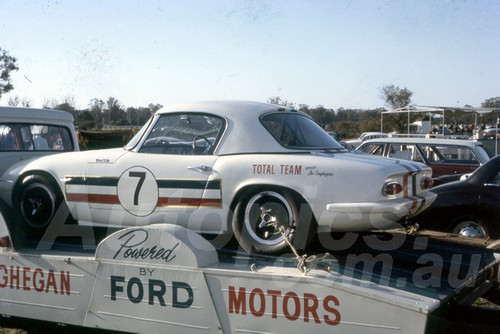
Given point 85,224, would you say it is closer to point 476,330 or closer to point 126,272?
point 126,272

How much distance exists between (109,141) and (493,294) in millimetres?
14593

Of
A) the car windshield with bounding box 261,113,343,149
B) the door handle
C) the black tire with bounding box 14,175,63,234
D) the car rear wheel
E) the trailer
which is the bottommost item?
the car rear wheel

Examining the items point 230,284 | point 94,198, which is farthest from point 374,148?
point 230,284

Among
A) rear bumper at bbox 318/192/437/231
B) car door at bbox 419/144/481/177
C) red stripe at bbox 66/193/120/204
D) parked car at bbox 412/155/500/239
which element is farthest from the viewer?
car door at bbox 419/144/481/177

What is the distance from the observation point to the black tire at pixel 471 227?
7.04 meters

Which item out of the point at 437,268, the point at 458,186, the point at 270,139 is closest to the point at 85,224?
the point at 270,139

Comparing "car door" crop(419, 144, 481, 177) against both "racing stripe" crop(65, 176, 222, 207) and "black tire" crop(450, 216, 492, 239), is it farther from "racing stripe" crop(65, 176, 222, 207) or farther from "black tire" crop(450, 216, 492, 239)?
"racing stripe" crop(65, 176, 222, 207)

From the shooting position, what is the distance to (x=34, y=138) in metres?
5.70

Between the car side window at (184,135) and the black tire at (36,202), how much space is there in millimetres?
865

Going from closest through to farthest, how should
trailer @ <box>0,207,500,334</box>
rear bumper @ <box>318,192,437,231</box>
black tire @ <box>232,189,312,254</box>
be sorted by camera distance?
trailer @ <box>0,207,500,334</box> → rear bumper @ <box>318,192,437,231</box> → black tire @ <box>232,189,312,254</box>

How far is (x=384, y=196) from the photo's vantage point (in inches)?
148

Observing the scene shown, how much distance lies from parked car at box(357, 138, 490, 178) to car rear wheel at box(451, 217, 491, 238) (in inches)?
162

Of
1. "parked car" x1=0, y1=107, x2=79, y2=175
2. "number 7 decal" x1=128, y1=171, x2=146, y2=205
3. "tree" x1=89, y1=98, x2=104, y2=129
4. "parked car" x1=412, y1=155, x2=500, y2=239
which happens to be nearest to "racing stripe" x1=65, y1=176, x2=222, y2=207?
"number 7 decal" x1=128, y1=171, x2=146, y2=205

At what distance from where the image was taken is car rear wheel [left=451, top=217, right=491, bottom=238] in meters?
7.04
